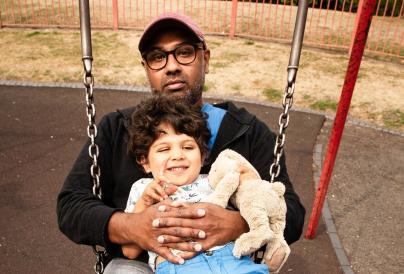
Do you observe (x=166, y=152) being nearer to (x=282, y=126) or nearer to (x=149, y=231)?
(x=149, y=231)

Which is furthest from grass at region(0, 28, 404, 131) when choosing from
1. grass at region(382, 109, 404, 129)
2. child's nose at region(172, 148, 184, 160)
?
child's nose at region(172, 148, 184, 160)

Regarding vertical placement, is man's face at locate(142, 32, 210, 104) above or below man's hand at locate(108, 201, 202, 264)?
above

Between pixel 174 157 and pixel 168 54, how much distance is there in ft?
1.95

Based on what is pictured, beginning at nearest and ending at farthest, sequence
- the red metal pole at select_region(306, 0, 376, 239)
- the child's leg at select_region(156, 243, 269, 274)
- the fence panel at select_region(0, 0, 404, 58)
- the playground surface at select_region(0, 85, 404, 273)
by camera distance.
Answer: the child's leg at select_region(156, 243, 269, 274)
the red metal pole at select_region(306, 0, 376, 239)
the playground surface at select_region(0, 85, 404, 273)
the fence panel at select_region(0, 0, 404, 58)

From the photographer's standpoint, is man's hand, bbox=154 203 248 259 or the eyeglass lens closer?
man's hand, bbox=154 203 248 259

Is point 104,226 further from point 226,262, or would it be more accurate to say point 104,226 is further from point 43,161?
point 43,161

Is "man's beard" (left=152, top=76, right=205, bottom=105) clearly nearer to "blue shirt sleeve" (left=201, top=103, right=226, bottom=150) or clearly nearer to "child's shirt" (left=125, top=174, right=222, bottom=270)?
"blue shirt sleeve" (left=201, top=103, right=226, bottom=150)

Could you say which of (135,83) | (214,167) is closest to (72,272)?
(214,167)

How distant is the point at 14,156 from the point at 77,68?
132 inches

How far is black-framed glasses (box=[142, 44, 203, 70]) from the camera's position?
2236 mm

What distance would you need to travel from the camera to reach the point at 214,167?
1927 mm

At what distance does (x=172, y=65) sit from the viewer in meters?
2.21

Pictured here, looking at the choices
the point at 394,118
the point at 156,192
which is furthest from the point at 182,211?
the point at 394,118

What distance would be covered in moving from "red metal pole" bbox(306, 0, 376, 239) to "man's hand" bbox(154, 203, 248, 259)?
1817 millimetres
